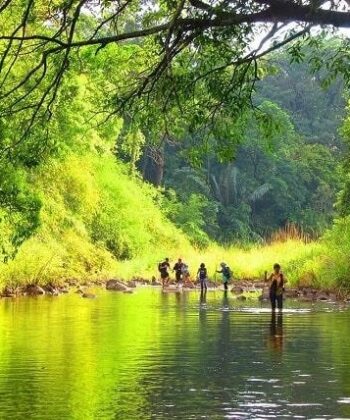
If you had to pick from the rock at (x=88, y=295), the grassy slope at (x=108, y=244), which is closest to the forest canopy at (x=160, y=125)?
the grassy slope at (x=108, y=244)

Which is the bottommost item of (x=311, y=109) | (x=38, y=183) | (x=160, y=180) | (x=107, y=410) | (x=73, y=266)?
(x=107, y=410)

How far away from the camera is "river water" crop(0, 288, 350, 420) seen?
12180mm

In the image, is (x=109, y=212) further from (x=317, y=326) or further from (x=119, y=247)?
(x=317, y=326)

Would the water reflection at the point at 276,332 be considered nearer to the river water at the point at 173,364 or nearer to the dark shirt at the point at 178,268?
the river water at the point at 173,364

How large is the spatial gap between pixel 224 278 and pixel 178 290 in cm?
177

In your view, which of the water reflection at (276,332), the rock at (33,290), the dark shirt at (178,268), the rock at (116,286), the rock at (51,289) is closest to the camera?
the water reflection at (276,332)

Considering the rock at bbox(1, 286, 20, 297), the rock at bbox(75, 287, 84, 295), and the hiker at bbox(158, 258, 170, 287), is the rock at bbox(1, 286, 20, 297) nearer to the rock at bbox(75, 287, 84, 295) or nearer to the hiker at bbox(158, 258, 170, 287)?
the rock at bbox(75, 287, 84, 295)

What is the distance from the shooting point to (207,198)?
255 ft

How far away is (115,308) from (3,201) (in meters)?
4.01

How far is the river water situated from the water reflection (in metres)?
0.02

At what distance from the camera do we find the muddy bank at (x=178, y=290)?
3391cm

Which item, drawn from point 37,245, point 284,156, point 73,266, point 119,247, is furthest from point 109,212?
point 284,156

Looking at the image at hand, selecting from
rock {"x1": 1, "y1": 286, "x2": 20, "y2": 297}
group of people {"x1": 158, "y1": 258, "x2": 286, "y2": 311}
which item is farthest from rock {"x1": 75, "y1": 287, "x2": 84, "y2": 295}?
group of people {"x1": 158, "y1": 258, "x2": 286, "y2": 311}

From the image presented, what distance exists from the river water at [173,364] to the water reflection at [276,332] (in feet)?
0.06
